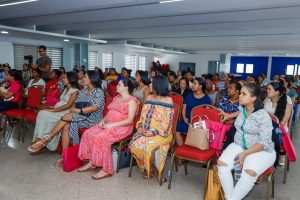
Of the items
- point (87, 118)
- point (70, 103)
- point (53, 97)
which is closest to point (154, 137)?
point (87, 118)

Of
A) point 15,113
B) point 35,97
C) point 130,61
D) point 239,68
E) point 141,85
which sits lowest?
point 15,113

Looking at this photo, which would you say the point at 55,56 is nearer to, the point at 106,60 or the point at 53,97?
the point at 106,60

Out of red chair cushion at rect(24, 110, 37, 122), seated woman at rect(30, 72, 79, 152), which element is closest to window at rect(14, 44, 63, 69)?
red chair cushion at rect(24, 110, 37, 122)

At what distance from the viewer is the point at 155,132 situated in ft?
8.96

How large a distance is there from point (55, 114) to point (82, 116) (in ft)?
1.79

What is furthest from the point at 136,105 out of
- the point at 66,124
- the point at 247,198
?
the point at 247,198

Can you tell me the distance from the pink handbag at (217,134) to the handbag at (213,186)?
34cm

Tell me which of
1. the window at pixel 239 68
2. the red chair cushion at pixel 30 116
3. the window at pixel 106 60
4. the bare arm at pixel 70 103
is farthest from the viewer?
the window at pixel 239 68

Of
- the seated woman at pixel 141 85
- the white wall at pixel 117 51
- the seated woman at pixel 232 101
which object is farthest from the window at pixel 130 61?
the seated woman at pixel 232 101

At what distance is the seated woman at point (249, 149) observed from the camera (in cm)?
212

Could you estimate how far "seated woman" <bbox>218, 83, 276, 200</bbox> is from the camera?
2.12 metres

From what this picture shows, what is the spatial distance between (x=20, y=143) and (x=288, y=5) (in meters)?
4.66

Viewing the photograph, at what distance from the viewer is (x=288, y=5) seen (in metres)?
3.87

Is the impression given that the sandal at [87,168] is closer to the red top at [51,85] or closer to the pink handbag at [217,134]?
the pink handbag at [217,134]
